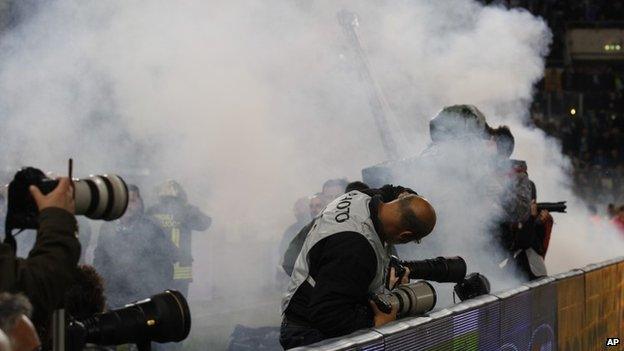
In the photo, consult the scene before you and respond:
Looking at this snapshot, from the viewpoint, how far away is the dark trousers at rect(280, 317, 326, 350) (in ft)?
10.7

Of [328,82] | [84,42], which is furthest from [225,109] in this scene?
[84,42]

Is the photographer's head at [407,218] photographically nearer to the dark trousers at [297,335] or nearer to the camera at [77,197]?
the dark trousers at [297,335]

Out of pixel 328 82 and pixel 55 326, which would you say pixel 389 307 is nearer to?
pixel 55 326

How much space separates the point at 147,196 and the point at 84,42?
1760 millimetres

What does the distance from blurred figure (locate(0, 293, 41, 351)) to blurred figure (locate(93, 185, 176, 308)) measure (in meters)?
3.79

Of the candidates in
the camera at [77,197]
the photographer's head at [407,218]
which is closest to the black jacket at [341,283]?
the photographer's head at [407,218]

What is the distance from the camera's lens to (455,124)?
4.86 metres

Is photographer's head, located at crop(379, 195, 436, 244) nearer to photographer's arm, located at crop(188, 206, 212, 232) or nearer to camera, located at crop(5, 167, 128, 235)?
camera, located at crop(5, 167, 128, 235)

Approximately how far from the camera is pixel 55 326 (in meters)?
2.49

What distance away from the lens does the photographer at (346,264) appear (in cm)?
314

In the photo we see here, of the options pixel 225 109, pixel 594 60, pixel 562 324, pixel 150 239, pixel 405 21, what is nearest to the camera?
pixel 562 324

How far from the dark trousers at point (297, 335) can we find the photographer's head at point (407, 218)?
1.42 feet

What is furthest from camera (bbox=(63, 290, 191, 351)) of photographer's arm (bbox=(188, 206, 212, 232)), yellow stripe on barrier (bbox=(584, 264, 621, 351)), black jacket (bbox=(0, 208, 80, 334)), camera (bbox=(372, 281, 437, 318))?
photographer's arm (bbox=(188, 206, 212, 232))

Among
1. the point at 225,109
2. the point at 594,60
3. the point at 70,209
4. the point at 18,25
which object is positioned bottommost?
the point at 70,209
